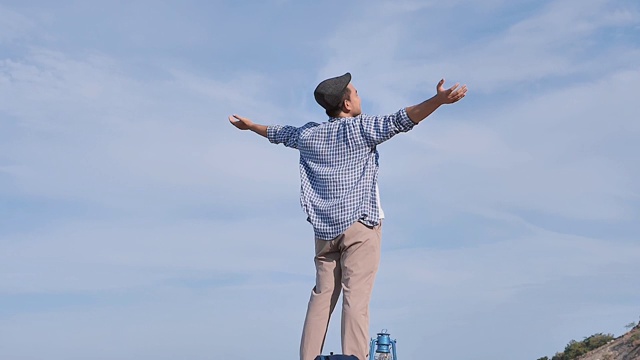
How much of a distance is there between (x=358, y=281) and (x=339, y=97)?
1603 millimetres

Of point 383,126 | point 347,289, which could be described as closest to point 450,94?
point 383,126

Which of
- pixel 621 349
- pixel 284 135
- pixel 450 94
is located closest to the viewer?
pixel 450 94

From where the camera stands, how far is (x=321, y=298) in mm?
7000

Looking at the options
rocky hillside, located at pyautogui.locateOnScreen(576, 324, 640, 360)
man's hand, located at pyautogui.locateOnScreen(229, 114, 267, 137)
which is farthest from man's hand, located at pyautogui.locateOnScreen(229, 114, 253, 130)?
rocky hillside, located at pyautogui.locateOnScreen(576, 324, 640, 360)

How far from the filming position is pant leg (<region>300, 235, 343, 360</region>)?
272 inches

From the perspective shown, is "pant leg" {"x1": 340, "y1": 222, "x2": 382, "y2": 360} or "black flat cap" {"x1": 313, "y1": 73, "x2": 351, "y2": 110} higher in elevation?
"black flat cap" {"x1": 313, "y1": 73, "x2": 351, "y2": 110}

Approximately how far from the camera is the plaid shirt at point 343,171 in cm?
695

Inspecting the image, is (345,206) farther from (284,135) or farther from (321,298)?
(284,135)

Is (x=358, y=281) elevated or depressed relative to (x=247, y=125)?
depressed

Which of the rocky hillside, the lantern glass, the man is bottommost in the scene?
the lantern glass

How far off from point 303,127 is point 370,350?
6.71 feet

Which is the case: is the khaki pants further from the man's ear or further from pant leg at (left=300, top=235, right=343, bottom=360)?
the man's ear

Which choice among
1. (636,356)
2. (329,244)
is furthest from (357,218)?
(636,356)

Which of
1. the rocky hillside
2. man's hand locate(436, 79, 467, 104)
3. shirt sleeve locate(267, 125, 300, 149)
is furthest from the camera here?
the rocky hillside
